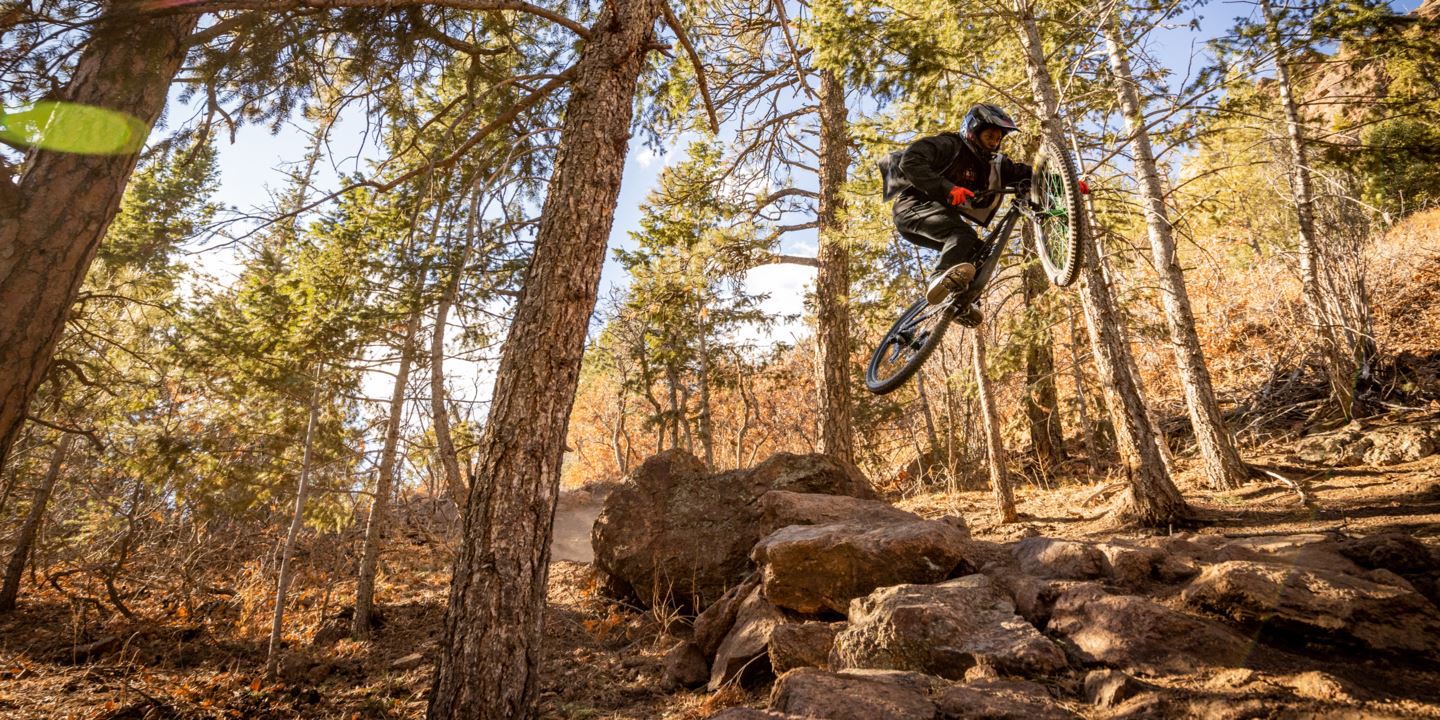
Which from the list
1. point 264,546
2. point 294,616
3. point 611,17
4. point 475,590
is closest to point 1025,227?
point 611,17

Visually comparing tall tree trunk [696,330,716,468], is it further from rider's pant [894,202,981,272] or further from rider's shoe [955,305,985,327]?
rider's pant [894,202,981,272]

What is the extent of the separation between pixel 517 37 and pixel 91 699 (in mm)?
7068

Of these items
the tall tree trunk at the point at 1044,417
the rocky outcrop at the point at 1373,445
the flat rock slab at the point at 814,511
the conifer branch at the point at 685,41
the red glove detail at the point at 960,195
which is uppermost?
the conifer branch at the point at 685,41

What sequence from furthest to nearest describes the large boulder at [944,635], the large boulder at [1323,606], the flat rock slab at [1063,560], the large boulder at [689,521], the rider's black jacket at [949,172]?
1. the large boulder at [689,521]
2. the rider's black jacket at [949,172]
3. the flat rock slab at [1063,560]
4. the large boulder at [944,635]
5. the large boulder at [1323,606]

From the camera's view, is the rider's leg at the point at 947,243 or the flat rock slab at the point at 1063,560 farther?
the rider's leg at the point at 947,243

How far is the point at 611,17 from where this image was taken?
14.2ft

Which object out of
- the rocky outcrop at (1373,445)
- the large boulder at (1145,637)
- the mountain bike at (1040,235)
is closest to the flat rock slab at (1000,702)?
the large boulder at (1145,637)

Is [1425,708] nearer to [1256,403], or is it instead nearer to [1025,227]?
[1025,227]

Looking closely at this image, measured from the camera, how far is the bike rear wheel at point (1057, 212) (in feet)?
12.8

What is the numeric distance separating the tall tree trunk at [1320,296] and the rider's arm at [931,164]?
637 cm

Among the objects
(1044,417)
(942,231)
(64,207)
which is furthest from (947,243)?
(1044,417)

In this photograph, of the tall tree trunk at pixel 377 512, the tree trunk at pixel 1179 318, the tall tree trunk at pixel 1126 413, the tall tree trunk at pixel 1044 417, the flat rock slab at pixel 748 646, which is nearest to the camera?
the flat rock slab at pixel 748 646

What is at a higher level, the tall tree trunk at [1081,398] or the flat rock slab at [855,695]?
the tall tree trunk at [1081,398]

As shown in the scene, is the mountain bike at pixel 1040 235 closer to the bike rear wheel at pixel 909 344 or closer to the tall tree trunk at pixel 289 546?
the bike rear wheel at pixel 909 344
